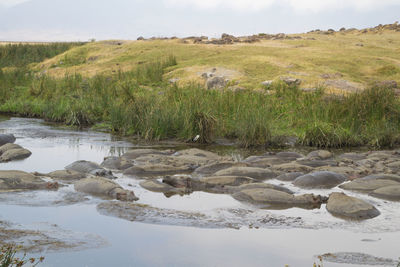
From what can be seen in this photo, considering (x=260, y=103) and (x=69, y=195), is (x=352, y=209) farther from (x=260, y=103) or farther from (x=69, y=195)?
(x=260, y=103)

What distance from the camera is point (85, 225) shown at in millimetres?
5551

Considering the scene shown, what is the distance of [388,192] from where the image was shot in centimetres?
699

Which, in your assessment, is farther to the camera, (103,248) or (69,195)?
(69,195)

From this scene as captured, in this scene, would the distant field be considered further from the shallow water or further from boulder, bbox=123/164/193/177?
the shallow water

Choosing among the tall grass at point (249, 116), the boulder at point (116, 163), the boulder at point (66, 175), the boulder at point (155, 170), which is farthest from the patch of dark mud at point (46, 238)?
the tall grass at point (249, 116)

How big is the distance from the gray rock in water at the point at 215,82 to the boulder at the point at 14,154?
8.46 metres

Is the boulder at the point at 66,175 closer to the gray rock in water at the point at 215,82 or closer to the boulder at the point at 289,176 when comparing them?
the boulder at the point at 289,176

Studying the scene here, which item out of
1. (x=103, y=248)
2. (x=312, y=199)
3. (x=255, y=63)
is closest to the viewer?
(x=103, y=248)

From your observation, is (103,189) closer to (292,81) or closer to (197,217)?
(197,217)

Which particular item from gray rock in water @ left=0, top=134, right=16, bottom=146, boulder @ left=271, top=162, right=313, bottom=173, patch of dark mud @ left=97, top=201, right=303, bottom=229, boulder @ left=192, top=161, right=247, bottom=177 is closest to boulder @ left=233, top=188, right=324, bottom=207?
patch of dark mud @ left=97, top=201, right=303, bottom=229

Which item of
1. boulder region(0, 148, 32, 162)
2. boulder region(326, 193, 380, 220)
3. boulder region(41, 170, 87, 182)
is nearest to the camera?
boulder region(326, 193, 380, 220)

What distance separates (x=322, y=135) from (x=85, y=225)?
6.76 metres

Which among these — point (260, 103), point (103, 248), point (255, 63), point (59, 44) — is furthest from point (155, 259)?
point (59, 44)

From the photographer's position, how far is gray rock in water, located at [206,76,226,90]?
56.9 feet
